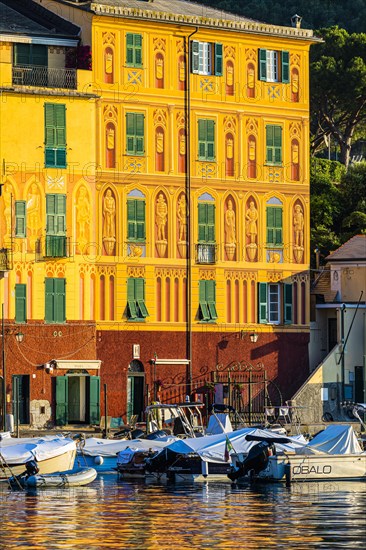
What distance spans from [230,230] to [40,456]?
26263 mm

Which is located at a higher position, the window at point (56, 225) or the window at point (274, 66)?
the window at point (274, 66)

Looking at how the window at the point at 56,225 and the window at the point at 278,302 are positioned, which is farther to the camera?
Result: the window at the point at 278,302

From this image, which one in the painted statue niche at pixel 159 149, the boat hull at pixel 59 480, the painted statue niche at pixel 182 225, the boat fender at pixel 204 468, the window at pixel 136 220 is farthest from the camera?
the painted statue niche at pixel 182 225

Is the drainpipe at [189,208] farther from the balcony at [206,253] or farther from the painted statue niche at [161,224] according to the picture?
the painted statue niche at [161,224]

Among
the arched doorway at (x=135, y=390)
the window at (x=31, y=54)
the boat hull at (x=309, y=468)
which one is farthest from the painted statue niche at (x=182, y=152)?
the boat hull at (x=309, y=468)

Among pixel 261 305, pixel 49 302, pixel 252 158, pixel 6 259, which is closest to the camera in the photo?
pixel 6 259

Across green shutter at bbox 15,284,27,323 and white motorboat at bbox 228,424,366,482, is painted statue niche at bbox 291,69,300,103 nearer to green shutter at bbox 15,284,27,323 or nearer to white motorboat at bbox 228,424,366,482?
green shutter at bbox 15,284,27,323

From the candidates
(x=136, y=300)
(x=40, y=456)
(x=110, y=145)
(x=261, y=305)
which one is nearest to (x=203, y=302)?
(x=261, y=305)

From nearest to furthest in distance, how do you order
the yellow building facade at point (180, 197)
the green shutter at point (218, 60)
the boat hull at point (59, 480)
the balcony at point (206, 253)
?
the boat hull at point (59, 480) → the yellow building facade at point (180, 197) → the balcony at point (206, 253) → the green shutter at point (218, 60)

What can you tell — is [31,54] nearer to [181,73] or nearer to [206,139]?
[181,73]

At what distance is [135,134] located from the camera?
95.7 metres

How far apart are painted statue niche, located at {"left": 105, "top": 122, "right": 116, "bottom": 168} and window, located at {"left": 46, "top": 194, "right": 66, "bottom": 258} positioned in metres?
3.15

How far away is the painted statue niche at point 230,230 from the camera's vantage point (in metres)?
98.2

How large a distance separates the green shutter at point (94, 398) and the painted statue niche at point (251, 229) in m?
11.1
